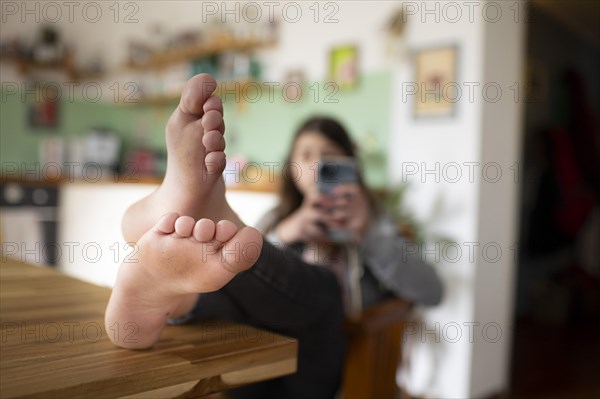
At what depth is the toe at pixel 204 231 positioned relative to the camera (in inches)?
15.8

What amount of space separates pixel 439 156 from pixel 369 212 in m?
0.52

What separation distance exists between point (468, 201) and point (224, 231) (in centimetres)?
125

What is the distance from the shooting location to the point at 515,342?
2.41m

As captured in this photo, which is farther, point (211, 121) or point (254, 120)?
point (254, 120)

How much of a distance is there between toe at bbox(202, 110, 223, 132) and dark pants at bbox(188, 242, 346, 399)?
0.51 ft

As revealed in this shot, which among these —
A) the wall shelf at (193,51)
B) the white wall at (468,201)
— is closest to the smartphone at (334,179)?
the white wall at (468,201)

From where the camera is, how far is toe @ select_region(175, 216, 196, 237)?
1.34ft

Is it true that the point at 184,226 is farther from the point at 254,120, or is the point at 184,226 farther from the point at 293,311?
the point at 254,120

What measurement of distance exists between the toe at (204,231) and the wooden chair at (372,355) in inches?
14.6

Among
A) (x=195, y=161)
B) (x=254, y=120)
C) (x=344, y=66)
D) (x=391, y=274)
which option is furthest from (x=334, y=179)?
(x=254, y=120)

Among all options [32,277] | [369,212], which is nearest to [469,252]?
[369,212]

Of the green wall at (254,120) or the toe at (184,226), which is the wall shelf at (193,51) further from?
the toe at (184,226)

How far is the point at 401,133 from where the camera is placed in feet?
5.65

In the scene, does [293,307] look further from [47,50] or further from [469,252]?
[47,50]
